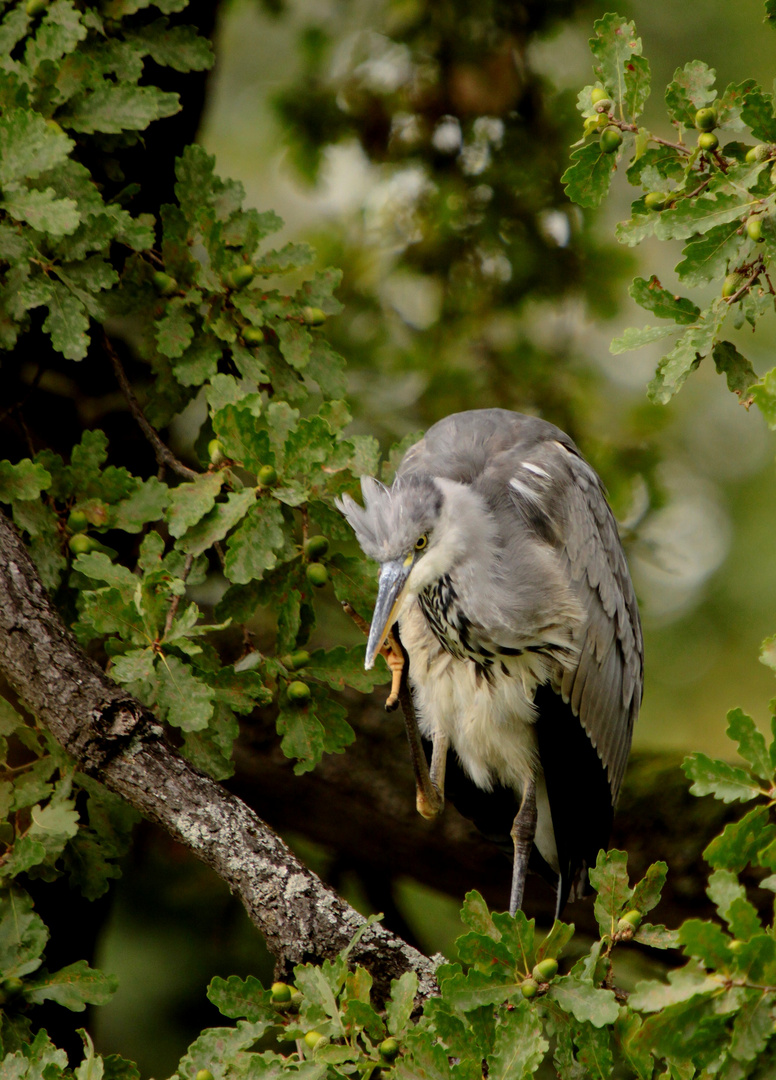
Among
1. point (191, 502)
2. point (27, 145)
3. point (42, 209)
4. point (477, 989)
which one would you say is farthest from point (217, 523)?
point (477, 989)

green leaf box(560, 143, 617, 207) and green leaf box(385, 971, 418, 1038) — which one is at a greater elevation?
green leaf box(560, 143, 617, 207)

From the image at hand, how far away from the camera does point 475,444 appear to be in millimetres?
3240

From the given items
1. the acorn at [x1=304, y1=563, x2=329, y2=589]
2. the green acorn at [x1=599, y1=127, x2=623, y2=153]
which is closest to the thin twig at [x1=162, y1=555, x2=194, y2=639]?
the acorn at [x1=304, y1=563, x2=329, y2=589]

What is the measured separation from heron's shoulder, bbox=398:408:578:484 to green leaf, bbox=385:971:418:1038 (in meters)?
1.49

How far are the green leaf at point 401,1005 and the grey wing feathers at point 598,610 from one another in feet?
4.58

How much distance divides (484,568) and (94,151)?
1609mm

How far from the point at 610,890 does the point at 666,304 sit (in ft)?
3.96

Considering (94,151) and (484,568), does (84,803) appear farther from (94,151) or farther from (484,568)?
(94,151)

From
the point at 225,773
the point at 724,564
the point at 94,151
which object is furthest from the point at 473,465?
the point at 724,564

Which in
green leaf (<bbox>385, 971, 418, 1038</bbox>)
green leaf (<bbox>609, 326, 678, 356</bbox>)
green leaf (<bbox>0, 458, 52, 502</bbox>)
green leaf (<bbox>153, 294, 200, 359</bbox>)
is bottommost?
green leaf (<bbox>385, 971, 418, 1038</bbox>)

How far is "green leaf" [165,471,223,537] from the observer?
245cm

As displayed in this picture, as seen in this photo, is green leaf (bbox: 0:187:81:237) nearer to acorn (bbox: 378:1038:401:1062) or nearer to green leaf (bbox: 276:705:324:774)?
green leaf (bbox: 276:705:324:774)

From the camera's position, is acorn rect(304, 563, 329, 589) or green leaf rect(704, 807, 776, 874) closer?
green leaf rect(704, 807, 776, 874)

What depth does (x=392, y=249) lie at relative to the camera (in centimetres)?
526
